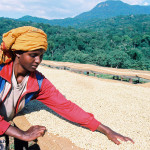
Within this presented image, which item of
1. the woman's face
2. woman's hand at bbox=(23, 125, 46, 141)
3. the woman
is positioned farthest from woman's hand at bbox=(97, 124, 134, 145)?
the woman's face

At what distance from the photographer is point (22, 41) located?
4.27 feet

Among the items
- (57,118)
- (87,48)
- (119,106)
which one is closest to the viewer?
(57,118)

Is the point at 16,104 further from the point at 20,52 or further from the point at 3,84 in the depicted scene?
the point at 20,52

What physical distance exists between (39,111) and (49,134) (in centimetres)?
72

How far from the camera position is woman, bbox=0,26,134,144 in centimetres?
131

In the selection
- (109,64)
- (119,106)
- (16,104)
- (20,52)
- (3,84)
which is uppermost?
(20,52)

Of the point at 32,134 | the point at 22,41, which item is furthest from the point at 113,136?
the point at 22,41

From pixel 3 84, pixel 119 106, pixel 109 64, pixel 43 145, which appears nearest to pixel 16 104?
pixel 3 84

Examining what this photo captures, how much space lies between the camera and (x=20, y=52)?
4.42ft

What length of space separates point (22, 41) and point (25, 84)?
0.48m

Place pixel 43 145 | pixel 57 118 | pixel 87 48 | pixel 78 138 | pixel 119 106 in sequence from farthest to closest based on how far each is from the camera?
pixel 87 48 → pixel 119 106 → pixel 57 118 → pixel 78 138 → pixel 43 145

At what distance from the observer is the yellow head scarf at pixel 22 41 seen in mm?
1295

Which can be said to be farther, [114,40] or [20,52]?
[114,40]

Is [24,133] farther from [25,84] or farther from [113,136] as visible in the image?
[113,136]
